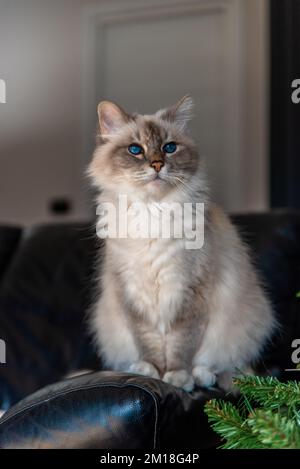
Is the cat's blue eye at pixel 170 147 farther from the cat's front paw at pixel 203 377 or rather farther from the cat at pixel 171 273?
the cat's front paw at pixel 203 377

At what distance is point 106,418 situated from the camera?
40.4 inches

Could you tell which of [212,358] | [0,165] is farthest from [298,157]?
[0,165]

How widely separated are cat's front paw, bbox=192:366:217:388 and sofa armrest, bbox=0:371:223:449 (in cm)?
13

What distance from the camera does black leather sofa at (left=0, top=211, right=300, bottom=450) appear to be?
1.03m

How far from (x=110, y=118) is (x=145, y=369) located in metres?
0.54

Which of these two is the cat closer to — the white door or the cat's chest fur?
the cat's chest fur

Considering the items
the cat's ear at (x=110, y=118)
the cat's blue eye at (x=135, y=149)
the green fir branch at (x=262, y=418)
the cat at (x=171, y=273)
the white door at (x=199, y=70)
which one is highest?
the white door at (x=199, y=70)

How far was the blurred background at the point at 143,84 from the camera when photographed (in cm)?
145

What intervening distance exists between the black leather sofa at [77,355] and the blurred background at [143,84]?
0.79 feet

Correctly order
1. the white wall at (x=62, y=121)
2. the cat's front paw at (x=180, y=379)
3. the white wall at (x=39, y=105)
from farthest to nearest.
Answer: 1. the white wall at (x=62, y=121)
2. the white wall at (x=39, y=105)
3. the cat's front paw at (x=180, y=379)
